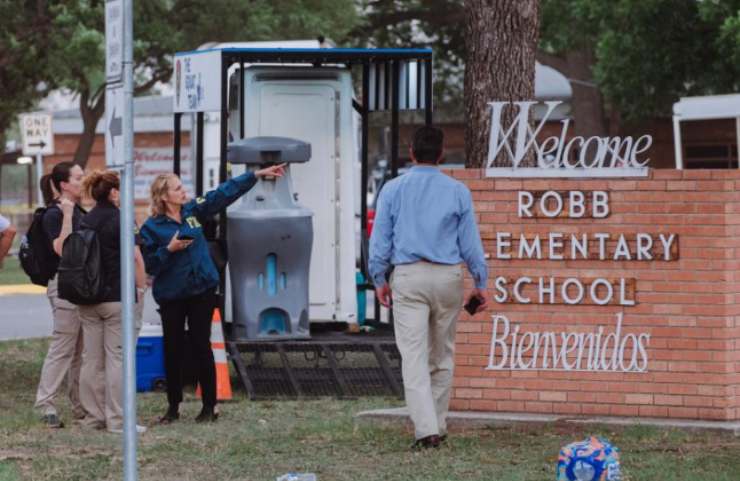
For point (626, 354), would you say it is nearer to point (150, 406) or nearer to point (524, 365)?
point (524, 365)

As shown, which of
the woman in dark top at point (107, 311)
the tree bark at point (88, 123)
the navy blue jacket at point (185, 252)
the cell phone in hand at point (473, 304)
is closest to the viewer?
the cell phone in hand at point (473, 304)

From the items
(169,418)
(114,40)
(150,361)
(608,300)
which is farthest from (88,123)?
(114,40)

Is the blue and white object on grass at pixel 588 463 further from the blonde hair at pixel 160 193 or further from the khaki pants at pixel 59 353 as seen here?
the khaki pants at pixel 59 353

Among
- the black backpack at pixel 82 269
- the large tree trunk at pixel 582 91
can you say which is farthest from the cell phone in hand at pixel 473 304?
the large tree trunk at pixel 582 91

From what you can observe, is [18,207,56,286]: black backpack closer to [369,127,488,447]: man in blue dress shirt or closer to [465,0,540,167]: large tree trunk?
[369,127,488,447]: man in blue dress shirt

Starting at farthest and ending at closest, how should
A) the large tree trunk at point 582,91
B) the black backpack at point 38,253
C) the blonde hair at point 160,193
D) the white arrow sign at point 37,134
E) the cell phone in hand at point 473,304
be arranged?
the large tree trunk at point 582,91
the white arrow sign at point 37,134
the black backpack at point 38,253
the blonde hair at point 160,193
the cell phone in hand at point 473,304

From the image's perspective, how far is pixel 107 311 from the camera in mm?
10539

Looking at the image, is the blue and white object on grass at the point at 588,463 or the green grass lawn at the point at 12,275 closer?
the blue and white object on grass at the point at 588,463

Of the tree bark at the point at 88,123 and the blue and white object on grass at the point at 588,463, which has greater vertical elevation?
the tree bark at the point at 88,123

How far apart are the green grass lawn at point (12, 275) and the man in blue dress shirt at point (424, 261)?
18.2 meters

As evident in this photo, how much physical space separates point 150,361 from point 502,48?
3.64 meters

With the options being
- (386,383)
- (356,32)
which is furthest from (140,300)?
(356,32)

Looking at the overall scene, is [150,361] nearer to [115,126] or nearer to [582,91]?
[115,126]

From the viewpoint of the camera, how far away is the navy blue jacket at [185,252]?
10875 millimetres
